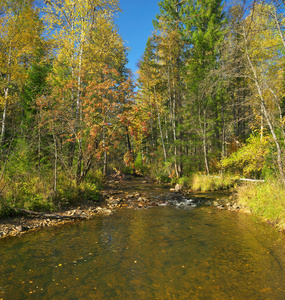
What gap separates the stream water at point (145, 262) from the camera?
3574 mm

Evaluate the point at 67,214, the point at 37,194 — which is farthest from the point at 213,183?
the point at 37,194

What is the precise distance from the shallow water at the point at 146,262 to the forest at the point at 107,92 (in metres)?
2.03

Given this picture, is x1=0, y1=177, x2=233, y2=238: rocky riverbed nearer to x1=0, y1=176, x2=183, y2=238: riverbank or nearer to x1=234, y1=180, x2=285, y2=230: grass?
x1=0, y1=176, x2=183, y2=238: riverbank

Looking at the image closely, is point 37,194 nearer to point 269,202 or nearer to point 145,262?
point 145,262

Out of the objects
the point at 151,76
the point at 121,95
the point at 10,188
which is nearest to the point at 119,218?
the point at 10,188

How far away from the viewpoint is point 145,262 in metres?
4.59

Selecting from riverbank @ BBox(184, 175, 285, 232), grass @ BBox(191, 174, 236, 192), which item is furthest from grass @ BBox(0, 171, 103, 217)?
grass @ BBox(191, 174, 236, 192)

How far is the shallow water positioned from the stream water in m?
0.02

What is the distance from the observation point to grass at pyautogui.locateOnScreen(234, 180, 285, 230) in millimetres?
6617

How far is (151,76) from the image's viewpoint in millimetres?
19344

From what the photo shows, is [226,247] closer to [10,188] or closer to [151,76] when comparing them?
[10,188]

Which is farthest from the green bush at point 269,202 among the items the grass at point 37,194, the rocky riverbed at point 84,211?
the grass at point 37,194

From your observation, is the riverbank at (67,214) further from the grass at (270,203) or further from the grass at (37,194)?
the grass at (270,203)

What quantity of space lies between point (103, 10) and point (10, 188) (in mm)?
10743
